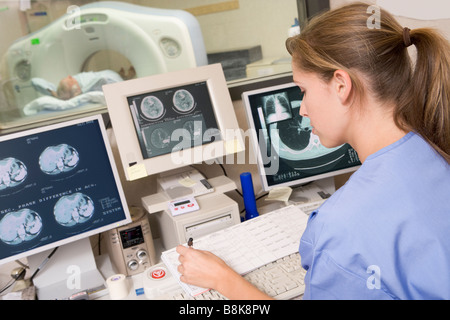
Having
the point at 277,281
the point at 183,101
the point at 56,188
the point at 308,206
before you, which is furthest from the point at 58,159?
the point at 308,206

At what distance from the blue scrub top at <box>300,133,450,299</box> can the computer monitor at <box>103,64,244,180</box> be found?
0.81 meters

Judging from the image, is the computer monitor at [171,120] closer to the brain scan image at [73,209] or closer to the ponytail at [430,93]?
the brain scan image at [73,209]

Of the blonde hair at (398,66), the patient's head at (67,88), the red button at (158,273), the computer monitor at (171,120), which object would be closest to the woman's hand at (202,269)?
the red button at (158,273)

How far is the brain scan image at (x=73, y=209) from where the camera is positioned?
56.4 inches

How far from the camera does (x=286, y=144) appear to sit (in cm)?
171

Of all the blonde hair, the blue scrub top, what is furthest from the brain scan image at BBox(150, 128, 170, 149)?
the blue scrub top

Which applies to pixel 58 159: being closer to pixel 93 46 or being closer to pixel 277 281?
pixel 93 46

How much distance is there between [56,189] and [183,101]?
21.2 inches

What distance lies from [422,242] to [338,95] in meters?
0.37

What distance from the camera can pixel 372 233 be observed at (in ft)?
2.68

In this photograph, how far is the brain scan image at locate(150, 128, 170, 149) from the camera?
159 centimetres

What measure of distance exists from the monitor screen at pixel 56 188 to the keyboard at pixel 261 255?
0.33 m

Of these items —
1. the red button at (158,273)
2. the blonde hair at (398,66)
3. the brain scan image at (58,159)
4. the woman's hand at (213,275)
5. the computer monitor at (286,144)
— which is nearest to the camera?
the blonde hair at (398,66)
